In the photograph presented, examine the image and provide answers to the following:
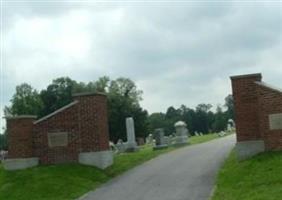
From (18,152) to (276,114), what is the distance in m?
Answer: 9.78

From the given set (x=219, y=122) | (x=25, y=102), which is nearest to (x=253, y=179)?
(x=25, y=102)

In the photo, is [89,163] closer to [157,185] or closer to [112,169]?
[112,169]

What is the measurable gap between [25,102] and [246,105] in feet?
252

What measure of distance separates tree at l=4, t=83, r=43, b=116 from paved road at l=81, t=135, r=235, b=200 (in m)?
70.0

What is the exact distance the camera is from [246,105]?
18547 millimetres

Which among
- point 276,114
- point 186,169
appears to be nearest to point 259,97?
point 276,114

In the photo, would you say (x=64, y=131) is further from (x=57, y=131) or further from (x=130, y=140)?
(x=130, y=140)

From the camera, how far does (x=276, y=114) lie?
17.6m

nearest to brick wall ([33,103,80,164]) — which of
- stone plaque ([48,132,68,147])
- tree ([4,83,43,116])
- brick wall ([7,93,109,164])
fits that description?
brick wall ([7,93,109,164])

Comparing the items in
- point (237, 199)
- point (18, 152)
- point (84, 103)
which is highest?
point (84, 103)

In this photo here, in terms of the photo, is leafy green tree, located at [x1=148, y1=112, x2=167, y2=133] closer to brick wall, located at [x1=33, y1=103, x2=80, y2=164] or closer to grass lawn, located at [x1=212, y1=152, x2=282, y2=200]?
brick wall, located at [x1=33, y1=103, x2=80, y2=164]

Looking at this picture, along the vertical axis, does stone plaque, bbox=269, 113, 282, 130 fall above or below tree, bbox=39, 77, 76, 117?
below

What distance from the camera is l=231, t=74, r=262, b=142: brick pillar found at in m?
18.4

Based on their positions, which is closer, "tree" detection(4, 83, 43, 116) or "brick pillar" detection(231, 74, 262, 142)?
"brick pillar" detection(231, 74, 262, 142)
